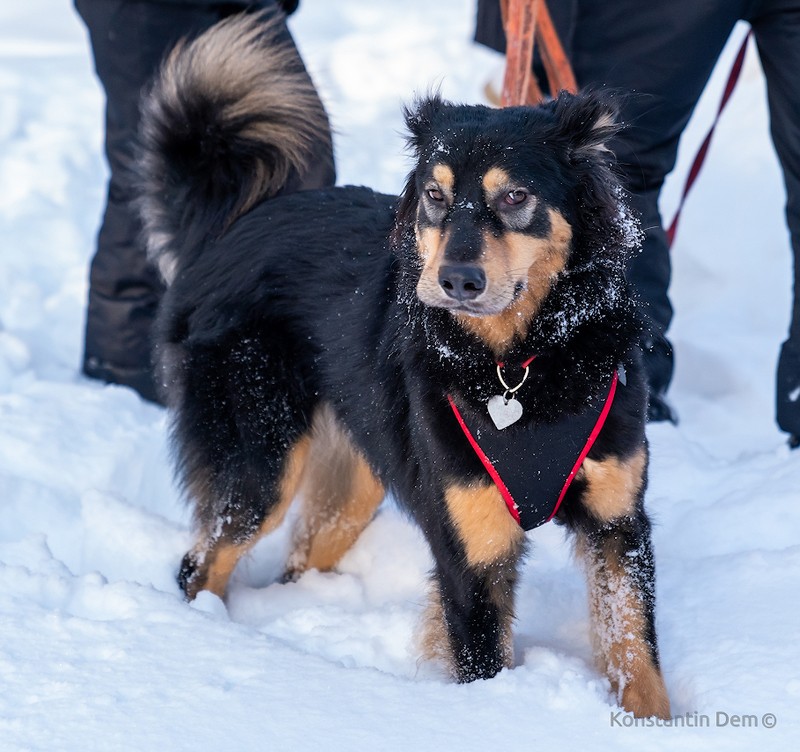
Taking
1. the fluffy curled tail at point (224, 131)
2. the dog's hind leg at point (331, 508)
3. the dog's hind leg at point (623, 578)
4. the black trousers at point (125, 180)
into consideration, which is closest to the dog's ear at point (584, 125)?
the dog's hind leg at point (623, 578)

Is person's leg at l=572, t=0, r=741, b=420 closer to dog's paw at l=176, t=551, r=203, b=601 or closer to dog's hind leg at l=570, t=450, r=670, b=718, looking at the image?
dog's hind leg at l=570, t=450, r=670, b=718

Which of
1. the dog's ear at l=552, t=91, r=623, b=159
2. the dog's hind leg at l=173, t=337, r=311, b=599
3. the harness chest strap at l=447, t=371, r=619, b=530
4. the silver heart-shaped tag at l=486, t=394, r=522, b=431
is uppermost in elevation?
the dog's ear at l=552, t=91, r=623, b=159

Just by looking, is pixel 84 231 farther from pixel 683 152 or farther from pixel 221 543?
pixel 683 152

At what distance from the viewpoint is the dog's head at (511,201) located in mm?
2404

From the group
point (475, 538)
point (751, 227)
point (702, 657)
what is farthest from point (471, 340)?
point (751, 227)

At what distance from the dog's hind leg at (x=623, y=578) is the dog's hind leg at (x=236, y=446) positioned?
0.97 m

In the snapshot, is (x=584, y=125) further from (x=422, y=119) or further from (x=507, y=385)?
(x=507, y=385)

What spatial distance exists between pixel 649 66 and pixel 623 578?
1.82 m

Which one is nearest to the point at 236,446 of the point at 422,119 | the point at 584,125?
the point at 422,119

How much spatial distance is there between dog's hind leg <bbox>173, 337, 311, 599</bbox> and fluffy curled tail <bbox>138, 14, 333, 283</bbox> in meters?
0.44

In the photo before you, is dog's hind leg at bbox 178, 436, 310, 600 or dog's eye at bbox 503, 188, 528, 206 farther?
dog's hind leg at bbox 178, 436, 310, 600

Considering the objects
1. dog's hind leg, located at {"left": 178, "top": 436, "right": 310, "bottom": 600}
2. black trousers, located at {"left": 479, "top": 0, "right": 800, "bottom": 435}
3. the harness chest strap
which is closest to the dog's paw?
dog's hind leg, located at {"left": 178, "top": 436, "right": 310, "bottom": 600}

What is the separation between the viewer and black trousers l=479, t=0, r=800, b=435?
343 centimetres

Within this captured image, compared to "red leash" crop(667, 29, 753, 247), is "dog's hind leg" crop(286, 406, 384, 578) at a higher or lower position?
lower
